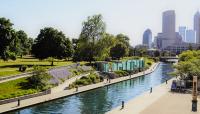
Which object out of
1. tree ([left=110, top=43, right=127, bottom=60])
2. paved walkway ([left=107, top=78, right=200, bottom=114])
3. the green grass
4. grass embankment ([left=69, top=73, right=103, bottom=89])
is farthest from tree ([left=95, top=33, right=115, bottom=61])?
tree ([left=110, top=43, right=127, bottom=60])

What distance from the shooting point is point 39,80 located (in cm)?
6650

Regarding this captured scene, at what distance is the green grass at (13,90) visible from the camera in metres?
55.7

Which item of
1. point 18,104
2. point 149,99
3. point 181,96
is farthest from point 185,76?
point 18,104

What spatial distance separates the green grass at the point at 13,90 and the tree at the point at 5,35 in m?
13.3

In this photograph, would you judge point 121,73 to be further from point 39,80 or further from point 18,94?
point 18,94

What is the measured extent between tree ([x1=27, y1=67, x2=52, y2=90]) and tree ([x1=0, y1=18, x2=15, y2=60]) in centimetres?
1304

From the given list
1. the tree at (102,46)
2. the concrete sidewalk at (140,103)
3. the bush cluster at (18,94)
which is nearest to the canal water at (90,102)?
the concrete sidewalk at (140,103)

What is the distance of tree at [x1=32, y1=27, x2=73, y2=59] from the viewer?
104750 mm

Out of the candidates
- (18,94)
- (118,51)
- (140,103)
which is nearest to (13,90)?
(18,94)

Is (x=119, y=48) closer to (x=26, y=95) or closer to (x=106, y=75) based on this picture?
(x=106, y=75)

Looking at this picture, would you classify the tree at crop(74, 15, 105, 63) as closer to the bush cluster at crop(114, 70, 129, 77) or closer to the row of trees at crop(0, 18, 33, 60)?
the bush cluster at crop(114, 70, 129, 77)

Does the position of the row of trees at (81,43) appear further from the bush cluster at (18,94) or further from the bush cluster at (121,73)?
the bush cluster at (18,94)

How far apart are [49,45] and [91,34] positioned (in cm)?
1393

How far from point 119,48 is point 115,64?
5874 centimetres
